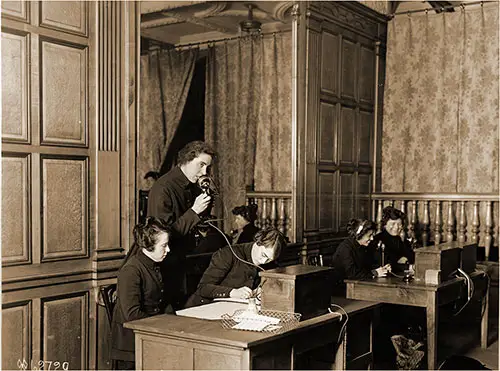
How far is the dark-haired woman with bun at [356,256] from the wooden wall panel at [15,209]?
282cm

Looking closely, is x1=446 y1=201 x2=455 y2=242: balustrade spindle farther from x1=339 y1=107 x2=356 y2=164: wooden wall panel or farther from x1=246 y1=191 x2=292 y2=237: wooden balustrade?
x1=246 y1=191 x2=292 y2=237: wooden balustrade

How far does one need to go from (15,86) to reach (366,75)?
5.12m

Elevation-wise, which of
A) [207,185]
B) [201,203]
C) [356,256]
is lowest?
[356,256]

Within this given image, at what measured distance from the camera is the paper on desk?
3725mm

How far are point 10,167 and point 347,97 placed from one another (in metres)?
4.69

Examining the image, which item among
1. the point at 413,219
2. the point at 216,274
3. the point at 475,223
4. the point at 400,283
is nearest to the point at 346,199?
the point at 413,219

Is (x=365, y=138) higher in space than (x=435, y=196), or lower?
higher

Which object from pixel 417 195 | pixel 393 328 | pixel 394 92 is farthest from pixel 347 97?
pixel 393 328

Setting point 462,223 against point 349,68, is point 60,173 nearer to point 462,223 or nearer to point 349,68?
point 349,68

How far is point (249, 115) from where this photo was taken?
8273 mm

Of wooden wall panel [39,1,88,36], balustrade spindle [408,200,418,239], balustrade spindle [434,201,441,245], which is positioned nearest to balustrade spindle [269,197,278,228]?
balustrade spindle [408,200,418,239]

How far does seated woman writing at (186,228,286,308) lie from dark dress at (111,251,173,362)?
21.3 inches

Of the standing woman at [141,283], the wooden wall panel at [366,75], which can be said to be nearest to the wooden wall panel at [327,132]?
the wooden wall panel at [366,75]

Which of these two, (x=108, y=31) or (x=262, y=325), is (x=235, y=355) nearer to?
(x=262, y=325)
